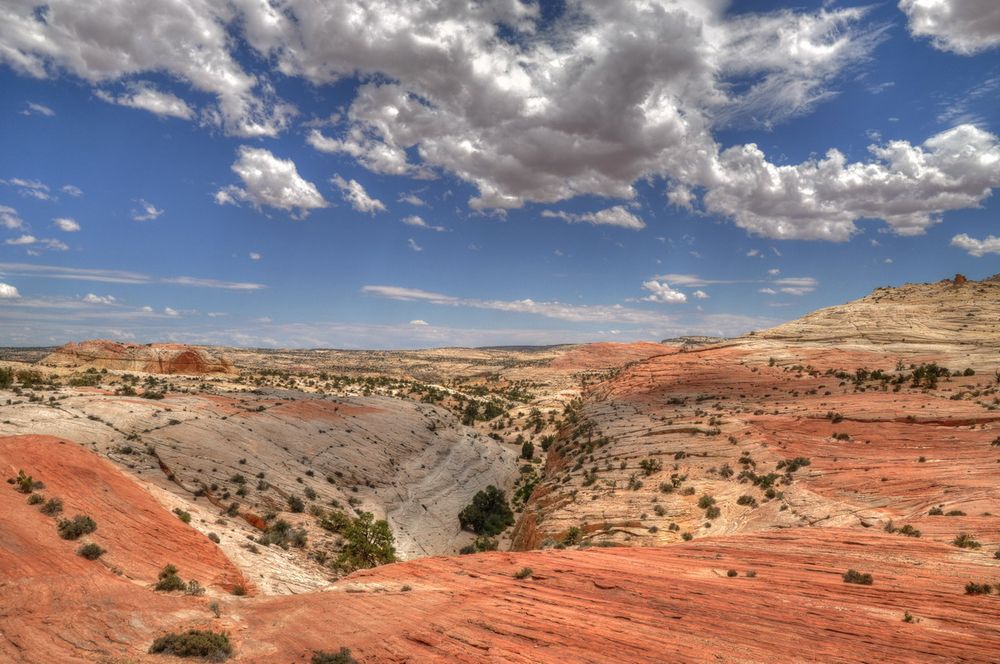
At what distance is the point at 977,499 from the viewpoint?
1855 centimetres

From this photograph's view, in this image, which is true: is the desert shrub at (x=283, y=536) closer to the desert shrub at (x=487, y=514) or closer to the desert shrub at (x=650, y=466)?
the desert shrub at (x=487, y=514)

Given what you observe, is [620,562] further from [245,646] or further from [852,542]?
[245,646]

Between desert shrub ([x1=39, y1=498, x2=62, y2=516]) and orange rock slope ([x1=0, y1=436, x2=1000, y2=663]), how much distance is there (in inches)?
13.0

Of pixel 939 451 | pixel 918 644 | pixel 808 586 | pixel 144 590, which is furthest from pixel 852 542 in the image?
pixel 144 590

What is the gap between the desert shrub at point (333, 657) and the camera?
438 inches

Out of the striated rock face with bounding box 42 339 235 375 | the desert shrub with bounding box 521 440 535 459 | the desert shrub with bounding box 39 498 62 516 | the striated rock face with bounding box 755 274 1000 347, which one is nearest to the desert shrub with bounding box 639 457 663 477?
the desert shrub with bounding box 521 440 535 459

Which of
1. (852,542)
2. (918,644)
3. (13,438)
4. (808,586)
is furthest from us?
(13,438)

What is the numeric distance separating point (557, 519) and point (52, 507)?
20.6 m

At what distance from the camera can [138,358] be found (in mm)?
68188

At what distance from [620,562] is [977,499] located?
1392 centimetres

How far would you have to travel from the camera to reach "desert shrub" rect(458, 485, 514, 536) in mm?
37719

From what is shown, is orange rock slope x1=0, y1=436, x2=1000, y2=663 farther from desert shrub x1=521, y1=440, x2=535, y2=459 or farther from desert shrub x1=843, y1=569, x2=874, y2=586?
desert shrub x1=521, y1=440, x2=535, y2=459

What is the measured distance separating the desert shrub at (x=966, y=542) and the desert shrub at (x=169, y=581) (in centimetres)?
2399

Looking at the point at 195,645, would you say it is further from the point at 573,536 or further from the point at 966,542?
the point at 966,542
